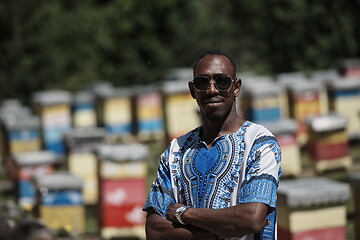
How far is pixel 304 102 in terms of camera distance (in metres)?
12.4

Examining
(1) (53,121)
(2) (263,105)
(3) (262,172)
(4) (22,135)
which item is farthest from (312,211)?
(1) (53,121)

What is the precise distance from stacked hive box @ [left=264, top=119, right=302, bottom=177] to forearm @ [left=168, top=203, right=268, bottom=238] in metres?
6.88

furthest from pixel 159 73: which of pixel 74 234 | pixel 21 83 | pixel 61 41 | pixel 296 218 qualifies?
pixel 296 218

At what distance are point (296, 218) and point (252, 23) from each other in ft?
85.0

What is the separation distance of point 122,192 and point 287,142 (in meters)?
2.76

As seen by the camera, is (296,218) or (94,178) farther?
(94,178)

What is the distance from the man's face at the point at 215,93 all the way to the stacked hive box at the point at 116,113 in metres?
11.4

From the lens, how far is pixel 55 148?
1332 centimetres

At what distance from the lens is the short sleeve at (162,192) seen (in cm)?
313

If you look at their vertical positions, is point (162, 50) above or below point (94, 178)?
above

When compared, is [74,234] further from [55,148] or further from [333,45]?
[333,45]

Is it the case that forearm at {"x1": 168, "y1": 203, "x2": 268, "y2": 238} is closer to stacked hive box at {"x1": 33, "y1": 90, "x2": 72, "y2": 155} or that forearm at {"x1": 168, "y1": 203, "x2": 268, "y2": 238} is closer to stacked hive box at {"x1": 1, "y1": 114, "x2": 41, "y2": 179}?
stacked hive box at {"x1": 1, "y1": 114, "x2": 41, "y2": 179}

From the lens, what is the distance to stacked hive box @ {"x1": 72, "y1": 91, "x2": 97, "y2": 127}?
49.0 ft

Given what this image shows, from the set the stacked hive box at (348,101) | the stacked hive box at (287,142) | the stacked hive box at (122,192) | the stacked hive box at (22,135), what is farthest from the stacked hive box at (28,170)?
the stacked hive box at (348,101)
